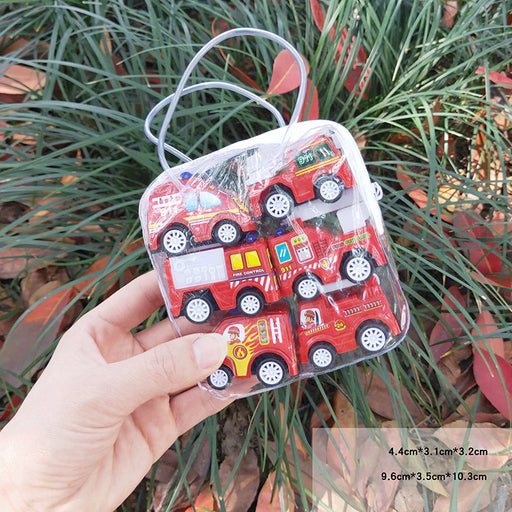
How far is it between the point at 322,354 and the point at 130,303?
42 centimetres

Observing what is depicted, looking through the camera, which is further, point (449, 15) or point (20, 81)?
point (449, 15)

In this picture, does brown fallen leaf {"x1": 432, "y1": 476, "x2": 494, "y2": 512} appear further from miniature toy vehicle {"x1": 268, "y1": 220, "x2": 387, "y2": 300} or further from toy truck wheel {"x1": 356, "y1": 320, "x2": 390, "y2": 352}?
miniature toy vehicle {"x1": 268, "y1": 220, "x2": 387, "y2": 300}

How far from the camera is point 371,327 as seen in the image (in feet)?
2.83

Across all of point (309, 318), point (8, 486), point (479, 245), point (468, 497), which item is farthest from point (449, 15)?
point (8, 486)

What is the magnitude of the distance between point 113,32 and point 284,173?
2.54ft

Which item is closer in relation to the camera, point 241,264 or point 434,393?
point 241,264

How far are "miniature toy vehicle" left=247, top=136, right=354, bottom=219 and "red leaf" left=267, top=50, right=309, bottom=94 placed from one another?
0.32m

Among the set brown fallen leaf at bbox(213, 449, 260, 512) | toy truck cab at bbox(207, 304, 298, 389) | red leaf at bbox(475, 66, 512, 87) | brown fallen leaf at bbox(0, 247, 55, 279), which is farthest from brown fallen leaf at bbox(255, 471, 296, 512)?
red leaf at bbox(475, 66, 512, 87)

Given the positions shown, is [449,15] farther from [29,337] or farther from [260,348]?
[29,337]

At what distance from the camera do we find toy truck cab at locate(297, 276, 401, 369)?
2.84ft

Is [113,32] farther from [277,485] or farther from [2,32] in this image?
[277,485]

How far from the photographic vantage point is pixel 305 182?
2.83ft

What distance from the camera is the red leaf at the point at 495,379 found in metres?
1.08

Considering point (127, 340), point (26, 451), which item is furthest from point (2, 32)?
point (26, 451)
